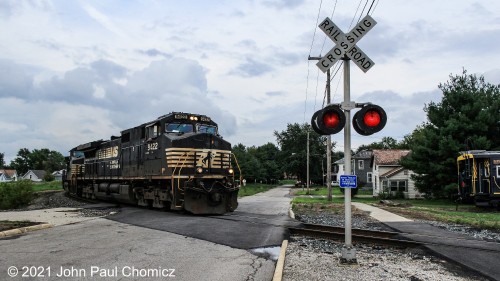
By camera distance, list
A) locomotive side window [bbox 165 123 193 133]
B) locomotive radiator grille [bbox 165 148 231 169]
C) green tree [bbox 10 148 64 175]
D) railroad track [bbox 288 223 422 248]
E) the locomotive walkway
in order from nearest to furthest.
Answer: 1. the locomotive walkway
2. railroad track [bbox 288 223 422 248]
3. locomotive radiator grille [bbox 165 148 231 169]
4. locomotive side window [bbox 165 123 193 133]
5. green tree [bbox 10 148 64 175]

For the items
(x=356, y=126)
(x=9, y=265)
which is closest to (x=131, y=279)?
(x=9, y=265)

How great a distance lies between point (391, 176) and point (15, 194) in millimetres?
34965

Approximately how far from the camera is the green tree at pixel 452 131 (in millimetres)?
30562

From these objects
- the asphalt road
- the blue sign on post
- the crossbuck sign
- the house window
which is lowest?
the asphalt road

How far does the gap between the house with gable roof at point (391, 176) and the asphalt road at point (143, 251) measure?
111 ft

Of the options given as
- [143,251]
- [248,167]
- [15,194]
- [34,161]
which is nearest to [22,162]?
[34,161]

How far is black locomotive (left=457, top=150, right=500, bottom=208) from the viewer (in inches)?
939

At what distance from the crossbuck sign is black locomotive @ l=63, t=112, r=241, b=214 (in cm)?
892

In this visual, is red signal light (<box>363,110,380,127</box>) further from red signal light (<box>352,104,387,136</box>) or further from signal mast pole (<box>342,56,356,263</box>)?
signal mast pole (<box>342,56,356,263</box>)

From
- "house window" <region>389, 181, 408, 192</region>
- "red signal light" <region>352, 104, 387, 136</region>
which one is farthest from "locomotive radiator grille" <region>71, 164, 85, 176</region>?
"house window" <region>389, 181, 408, 192</region>

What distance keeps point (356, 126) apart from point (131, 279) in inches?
181

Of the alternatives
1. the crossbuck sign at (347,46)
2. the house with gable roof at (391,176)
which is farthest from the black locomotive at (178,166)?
the house with gable roof at (391,176)

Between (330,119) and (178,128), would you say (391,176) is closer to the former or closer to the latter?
(178,128)

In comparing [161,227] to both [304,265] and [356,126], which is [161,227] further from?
[356,126]
